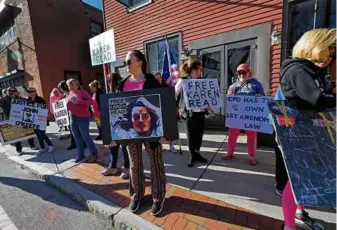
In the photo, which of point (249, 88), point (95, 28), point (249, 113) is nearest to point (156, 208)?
point (249, 113)

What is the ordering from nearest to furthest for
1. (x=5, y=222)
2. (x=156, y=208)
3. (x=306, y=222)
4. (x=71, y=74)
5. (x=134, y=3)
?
1. (x=306, y=222)
2. (x=156, y=208)
3. (x=5, y=222)
4. (x=134, y=3)
5. (x=71, y=74)

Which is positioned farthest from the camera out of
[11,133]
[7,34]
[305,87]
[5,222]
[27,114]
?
[7,34]

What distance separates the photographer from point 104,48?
440 centimetres

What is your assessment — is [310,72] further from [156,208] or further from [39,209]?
[39,209]

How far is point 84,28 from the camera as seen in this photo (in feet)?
42.8

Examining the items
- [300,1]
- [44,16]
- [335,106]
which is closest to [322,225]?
[335,106]

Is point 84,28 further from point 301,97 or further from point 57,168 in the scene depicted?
point 301,97

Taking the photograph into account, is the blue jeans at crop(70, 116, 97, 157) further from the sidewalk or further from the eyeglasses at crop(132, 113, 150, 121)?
the eyeglasses at crop(132, 113, 150, 121)

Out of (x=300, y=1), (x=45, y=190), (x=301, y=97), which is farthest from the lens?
(x=300, y=1)

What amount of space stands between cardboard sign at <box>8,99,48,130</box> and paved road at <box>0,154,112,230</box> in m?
1.61

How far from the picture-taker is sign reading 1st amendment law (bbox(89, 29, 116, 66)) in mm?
4250

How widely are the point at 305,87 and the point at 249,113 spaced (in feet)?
6.84

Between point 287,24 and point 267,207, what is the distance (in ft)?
13.1

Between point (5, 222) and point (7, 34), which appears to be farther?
point (7, 34)
